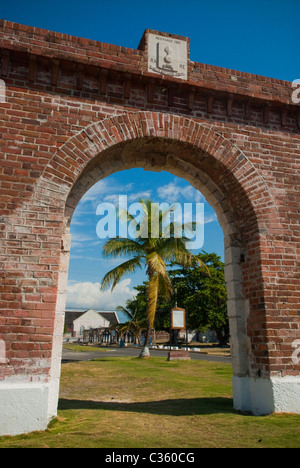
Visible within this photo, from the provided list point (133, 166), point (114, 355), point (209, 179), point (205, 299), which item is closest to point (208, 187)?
point (209, 179)

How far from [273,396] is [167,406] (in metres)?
1.86

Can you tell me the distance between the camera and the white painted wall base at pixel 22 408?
407cm

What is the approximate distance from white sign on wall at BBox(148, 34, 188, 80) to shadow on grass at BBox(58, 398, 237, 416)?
213 inches

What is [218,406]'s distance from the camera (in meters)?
5.86

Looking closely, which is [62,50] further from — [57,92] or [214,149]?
[214,149]

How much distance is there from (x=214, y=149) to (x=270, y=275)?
2231mm

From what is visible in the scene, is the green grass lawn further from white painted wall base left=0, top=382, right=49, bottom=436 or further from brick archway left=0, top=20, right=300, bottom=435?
brick archway left=0, top=20, right=300, bottom=435

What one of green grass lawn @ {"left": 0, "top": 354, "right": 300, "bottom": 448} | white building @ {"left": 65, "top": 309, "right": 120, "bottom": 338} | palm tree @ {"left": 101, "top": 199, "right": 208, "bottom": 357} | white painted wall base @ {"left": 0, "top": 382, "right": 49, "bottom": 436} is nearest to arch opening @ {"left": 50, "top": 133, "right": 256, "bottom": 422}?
green grass lawn @ {"left": 0, "top": 354, "right": 300, "bottom": 448}

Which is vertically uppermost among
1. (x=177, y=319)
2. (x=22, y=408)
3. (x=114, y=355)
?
(x=177, y=319)

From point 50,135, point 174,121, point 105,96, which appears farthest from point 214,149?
point 50,135

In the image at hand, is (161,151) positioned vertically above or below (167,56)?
below

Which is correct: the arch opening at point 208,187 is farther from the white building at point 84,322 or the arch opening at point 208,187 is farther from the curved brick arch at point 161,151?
the white building at point 84,322

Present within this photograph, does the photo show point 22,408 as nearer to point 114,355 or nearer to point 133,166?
point 133,166

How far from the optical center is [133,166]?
21.4ft
